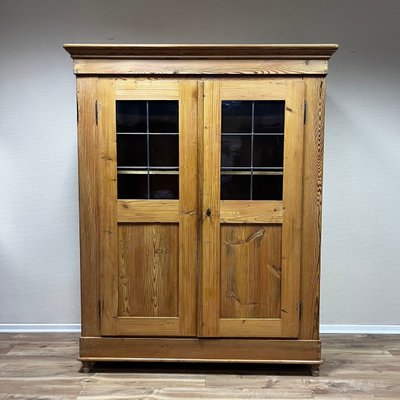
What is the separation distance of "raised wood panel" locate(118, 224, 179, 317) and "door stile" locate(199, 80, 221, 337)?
16 cm

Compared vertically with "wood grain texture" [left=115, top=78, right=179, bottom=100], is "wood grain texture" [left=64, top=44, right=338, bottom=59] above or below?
above

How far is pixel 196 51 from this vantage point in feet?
6.83

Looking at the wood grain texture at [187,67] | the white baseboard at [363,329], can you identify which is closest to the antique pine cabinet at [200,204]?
the wood grain texture at [187,67]

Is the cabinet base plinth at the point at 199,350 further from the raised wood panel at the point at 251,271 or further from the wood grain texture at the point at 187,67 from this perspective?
the wood grain texture at the point at 187,67

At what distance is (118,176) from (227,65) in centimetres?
80

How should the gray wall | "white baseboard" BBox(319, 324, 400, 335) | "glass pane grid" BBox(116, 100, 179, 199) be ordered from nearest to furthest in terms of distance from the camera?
"glass pane grid" BBox(116, 100, 179, 199)
the gray wall
"white baseboard" BBox(319, 324, 400, 335)

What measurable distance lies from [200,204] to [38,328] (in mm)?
1534

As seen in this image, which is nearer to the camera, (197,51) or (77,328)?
(197,51)

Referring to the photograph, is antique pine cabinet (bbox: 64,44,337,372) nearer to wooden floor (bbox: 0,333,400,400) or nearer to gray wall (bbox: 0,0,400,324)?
wooden floor (bbox: 0,333,400,400)

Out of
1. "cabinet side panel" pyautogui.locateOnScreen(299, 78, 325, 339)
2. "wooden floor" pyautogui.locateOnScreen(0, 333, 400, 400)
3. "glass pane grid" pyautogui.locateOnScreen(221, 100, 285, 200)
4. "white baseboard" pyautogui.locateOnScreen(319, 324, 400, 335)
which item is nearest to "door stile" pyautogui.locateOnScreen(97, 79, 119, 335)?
"wooden floor" pyautogui.locateOnScreen(0, 333, 400, 400)

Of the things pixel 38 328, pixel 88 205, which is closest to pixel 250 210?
pixel 88 205

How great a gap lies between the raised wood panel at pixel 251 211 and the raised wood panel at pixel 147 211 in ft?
0.84

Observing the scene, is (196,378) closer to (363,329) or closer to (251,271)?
(251,271)

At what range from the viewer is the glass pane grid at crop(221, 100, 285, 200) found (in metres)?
2.15
